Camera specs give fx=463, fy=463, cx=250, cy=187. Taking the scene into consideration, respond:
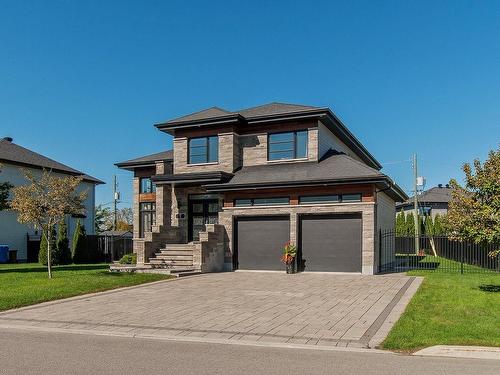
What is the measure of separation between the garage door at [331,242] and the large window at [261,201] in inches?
47.8

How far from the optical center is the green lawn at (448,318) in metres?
7.95

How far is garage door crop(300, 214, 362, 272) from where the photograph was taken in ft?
66.6

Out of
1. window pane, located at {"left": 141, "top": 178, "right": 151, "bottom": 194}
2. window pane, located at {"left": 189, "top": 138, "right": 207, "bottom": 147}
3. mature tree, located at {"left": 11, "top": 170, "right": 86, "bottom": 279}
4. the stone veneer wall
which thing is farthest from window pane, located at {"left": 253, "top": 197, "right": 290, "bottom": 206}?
window pane, located at {"left": 141, "top": 178, "right": 151, "bottom": 194}

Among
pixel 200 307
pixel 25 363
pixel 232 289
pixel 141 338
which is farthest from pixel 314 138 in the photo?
pixel 25 363

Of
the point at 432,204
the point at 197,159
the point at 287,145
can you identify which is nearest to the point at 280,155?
the point at 287,145

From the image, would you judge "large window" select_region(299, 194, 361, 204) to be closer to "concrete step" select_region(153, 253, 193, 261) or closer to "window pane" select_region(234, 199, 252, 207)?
"window pane" select_region(234, 199, 252, 207)

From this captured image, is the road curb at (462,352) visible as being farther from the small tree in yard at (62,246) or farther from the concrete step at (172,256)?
the small tree in yard at (62,246)

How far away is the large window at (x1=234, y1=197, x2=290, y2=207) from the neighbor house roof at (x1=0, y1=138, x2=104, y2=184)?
19087 millimetres

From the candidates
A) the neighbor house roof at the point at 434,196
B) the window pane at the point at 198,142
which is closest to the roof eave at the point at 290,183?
the window pane at the point at 198,142

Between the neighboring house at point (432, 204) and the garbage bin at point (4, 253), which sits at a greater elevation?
the neighboring house at point (432, 204)

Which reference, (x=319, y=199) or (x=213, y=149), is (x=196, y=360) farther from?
(x=213, y=149)

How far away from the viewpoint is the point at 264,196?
72.2 ft

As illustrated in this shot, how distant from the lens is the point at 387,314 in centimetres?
1068

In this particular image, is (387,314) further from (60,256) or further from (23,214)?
(60,256)
